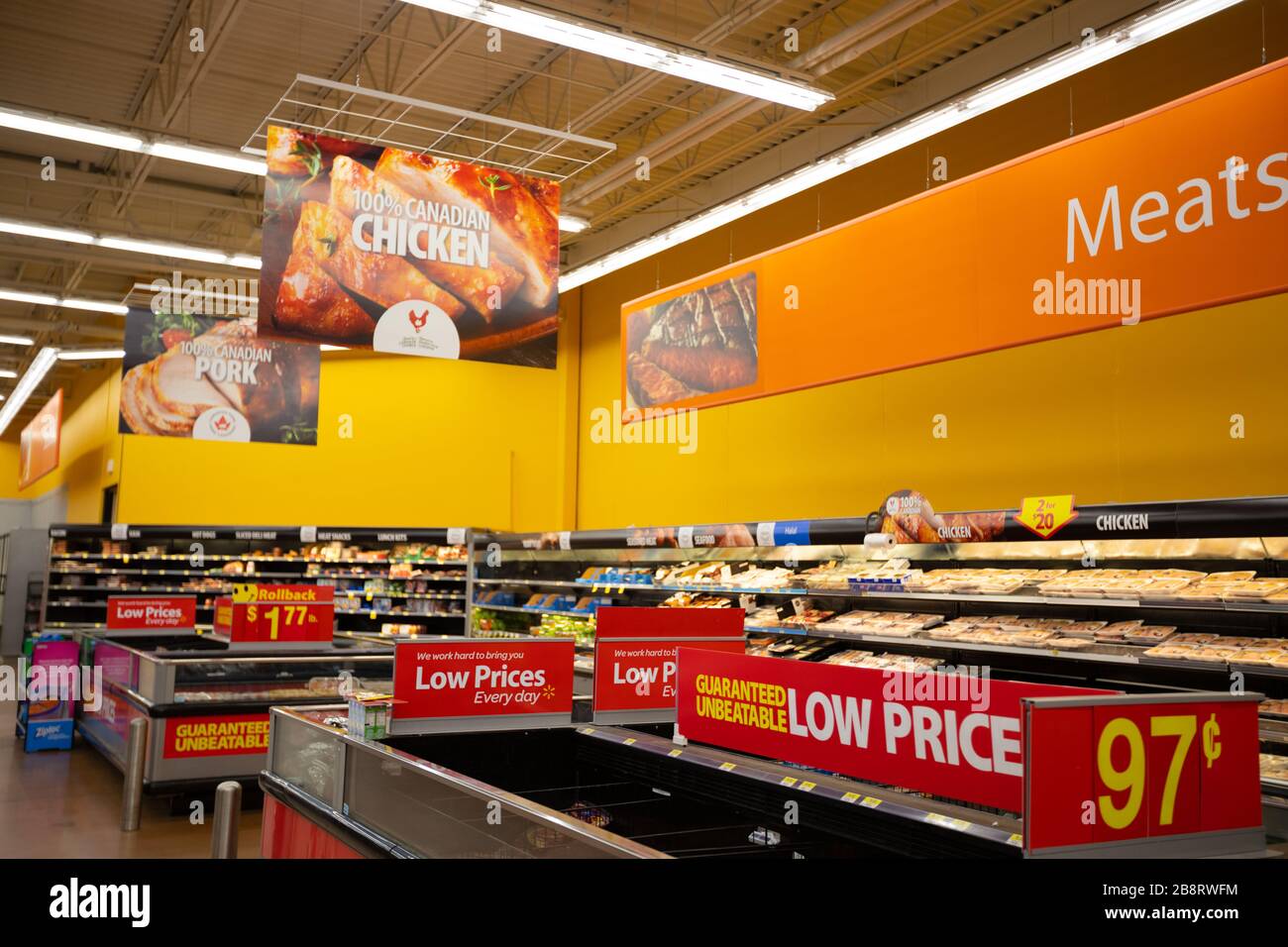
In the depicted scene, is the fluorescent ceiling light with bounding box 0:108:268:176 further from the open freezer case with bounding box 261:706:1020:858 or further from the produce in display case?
the produce in display case

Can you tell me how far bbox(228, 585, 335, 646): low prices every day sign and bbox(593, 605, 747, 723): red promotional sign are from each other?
4531 mm

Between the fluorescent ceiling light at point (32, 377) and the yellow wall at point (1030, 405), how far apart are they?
1011 centimetres

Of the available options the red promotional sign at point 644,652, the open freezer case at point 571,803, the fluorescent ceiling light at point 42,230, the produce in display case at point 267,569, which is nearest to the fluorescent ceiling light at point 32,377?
the produce in display case at point 267,569

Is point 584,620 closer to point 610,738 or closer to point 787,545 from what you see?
point 787,545

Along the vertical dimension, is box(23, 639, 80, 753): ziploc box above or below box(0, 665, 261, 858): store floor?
above

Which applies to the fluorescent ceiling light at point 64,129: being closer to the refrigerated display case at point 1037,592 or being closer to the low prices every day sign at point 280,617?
the low prices every day sign at point 280,617

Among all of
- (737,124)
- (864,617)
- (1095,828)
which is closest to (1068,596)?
(864,617)

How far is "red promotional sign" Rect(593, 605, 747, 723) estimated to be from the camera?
16.3 ft

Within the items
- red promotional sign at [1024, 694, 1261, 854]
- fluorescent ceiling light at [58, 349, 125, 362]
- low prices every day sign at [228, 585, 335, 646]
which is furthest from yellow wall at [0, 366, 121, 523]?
red promotional sign at [1024, 694, 1261, 854]

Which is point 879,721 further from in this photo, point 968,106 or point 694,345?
point 694,345

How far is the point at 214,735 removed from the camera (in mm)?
7531

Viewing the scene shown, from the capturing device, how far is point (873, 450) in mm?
10430

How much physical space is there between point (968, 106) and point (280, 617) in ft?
21.3

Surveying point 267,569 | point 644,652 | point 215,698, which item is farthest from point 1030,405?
point 267,569
